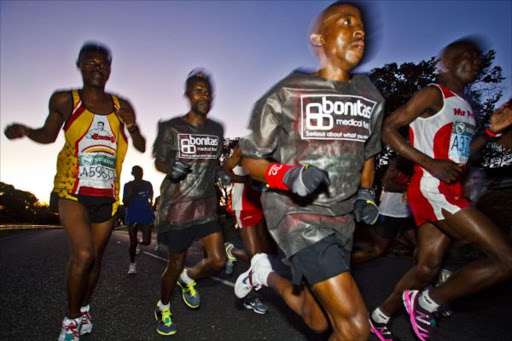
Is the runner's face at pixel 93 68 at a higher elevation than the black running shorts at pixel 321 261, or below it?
higher

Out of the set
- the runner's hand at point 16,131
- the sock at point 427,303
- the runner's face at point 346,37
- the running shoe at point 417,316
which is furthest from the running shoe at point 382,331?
the runner's hand at point 16,131

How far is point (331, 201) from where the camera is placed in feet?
6.98

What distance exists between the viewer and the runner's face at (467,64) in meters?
3.36

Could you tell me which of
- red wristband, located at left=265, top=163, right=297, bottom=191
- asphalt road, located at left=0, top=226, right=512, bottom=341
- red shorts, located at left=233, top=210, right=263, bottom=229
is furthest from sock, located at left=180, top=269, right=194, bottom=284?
red wristband, located at left=265, top=163, right=297, bottom=191

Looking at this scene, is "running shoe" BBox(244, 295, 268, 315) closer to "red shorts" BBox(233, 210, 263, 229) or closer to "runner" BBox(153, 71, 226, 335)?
"runner" BBox(153, 71, 226, 335)

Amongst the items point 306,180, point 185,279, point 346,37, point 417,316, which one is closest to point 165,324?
point 185,279

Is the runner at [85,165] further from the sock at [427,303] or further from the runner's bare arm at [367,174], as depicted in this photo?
the sock at [427,303]

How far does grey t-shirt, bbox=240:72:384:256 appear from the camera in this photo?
6.95 ft

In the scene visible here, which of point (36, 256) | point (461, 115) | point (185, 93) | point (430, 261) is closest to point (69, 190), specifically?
point (185, 93)

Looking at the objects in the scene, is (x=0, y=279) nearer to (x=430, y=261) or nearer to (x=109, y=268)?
(x=109, y=268)

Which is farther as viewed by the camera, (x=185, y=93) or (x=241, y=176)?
(x=241, y=176)

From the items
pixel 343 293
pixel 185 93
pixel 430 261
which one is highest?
pixel 185 93

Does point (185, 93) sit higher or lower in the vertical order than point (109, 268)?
higher

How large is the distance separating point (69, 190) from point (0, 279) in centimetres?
451
